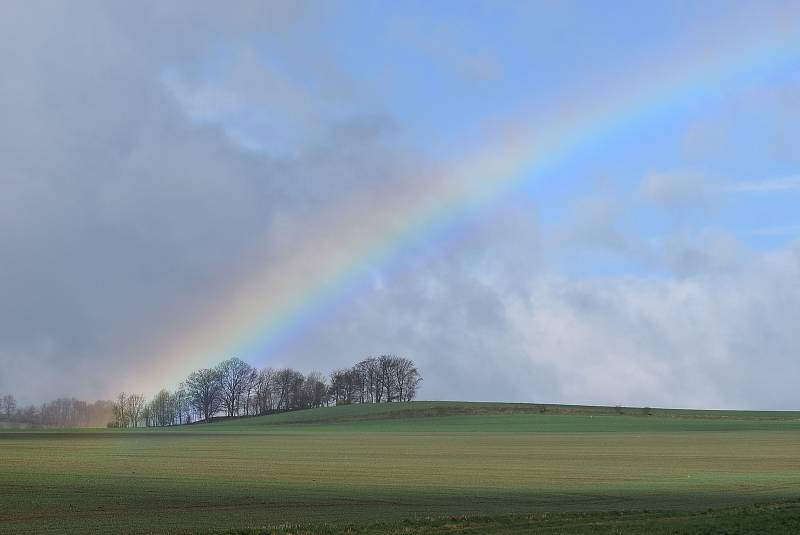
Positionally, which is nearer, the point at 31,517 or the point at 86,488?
the point at 31,517

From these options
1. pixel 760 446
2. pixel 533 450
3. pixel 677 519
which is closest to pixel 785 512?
pixel 677 519

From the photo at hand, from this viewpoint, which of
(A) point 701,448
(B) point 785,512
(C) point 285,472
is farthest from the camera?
(A) point 701,448

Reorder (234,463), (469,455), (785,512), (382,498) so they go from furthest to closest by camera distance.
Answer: (469,455) → (234,463) → (382,498) → (785,512)

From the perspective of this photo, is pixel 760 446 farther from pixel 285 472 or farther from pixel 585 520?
pixel 585 520

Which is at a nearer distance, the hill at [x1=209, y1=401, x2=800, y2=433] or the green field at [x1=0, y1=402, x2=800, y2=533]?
the green field at [x1=0, y1=402, x2=800, y2=533]

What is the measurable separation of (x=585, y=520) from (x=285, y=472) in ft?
79.9

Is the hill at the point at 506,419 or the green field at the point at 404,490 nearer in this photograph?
the green field at the point at 404,490

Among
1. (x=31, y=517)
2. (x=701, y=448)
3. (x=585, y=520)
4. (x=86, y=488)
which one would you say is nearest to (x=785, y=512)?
(x=585, y=520)

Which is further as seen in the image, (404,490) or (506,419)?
(506,419)

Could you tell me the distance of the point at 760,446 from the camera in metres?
82.3

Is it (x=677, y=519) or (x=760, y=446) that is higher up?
(x=677, y=519)

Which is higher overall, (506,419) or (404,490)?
(404,490)

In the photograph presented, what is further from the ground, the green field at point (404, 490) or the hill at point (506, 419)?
the green field at point (404, 490)

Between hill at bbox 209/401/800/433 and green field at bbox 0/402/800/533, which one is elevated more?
green field at bbox 0/402/800/533
